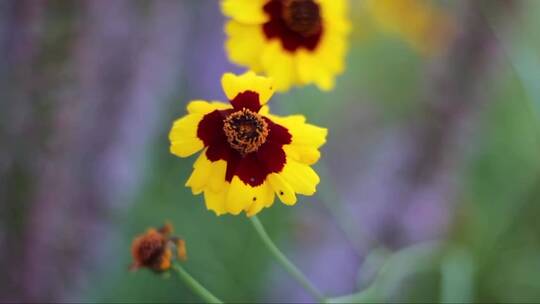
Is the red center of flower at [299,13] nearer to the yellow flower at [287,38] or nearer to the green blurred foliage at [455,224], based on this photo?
the yellow flower at [287,38]

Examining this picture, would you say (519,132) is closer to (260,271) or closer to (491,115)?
(491,115)

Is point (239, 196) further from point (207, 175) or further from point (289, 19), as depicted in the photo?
point (289, 19)

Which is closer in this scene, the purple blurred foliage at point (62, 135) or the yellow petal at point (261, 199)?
the yellow petal at point (261, 199)

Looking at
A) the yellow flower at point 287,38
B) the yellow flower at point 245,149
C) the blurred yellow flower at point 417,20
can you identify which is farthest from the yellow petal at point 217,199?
the blurred yellow flower at point 417,20

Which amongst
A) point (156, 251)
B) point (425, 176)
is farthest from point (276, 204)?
point (156, 251)

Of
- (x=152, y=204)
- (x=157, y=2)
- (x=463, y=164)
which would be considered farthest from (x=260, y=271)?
(x=157, y=2)

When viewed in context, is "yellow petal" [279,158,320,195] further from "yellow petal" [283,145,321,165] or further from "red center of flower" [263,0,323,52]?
"red center of flower" [263,0,323,52]

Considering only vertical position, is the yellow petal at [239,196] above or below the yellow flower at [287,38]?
below
